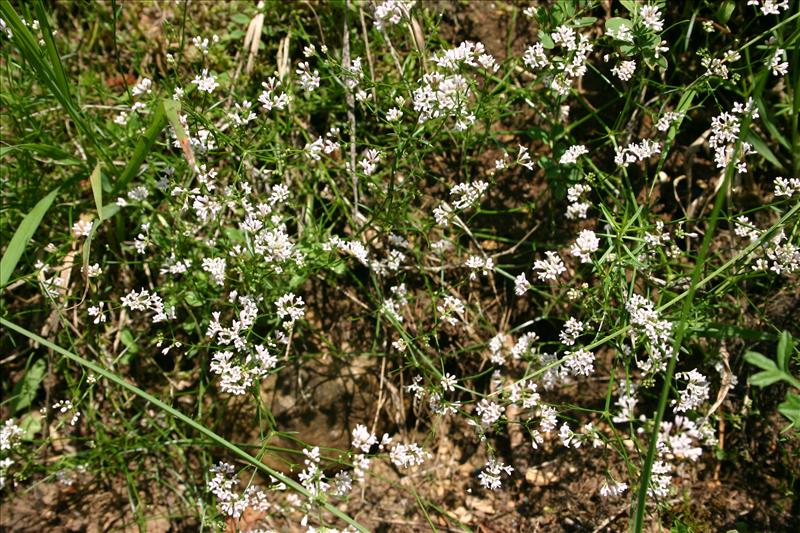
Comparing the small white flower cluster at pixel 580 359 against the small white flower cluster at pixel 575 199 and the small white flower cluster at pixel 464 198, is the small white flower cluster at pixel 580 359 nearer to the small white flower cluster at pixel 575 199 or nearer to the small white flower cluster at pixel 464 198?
the small white flower cluster at pixel 575 199

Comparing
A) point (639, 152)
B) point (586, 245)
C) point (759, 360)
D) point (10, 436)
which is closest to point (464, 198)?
point (586, 245)

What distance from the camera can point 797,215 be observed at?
2.86 m

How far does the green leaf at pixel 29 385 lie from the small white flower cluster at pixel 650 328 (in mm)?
3190

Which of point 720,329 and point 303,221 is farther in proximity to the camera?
point 303,221

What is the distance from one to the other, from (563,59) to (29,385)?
3.35 metres

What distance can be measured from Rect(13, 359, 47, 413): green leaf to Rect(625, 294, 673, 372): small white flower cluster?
319 centimetres

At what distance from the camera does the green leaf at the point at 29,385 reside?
3695 millimetres

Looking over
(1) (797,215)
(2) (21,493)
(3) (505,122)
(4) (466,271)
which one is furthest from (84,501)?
(1) (797,215)

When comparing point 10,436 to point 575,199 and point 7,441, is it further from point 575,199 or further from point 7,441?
point 575,199

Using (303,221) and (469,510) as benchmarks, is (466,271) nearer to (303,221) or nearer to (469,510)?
(303,221)

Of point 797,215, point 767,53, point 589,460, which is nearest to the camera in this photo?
point 797,215

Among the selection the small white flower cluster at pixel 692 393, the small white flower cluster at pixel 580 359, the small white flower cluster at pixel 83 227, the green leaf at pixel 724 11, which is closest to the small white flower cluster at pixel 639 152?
the green leaf at pixel 724 11

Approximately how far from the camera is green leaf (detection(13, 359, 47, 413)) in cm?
370

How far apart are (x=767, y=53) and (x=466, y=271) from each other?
1813mm
